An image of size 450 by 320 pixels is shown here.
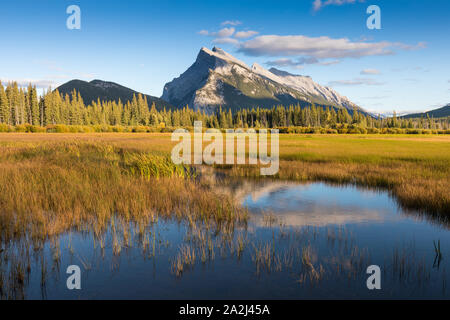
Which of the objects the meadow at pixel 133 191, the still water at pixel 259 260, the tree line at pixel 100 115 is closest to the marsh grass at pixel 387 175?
the meadow at pixel 133 191

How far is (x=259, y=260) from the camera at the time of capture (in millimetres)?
7910

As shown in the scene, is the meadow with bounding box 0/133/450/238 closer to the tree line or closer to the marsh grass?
the marsh grass

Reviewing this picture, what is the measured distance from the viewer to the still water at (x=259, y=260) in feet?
21.5

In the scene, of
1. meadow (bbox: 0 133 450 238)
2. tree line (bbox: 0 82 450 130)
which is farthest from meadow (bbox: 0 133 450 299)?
tree line (bbox: 0 82 450 130)

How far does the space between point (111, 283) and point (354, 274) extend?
236 inches

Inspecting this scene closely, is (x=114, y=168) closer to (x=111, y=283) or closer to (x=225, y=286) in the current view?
(x=111, y=283)

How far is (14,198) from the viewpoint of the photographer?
12133 millimetres

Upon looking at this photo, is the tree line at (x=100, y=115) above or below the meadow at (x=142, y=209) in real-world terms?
above

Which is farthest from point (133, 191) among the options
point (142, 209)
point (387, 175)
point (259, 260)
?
point (387, 175)

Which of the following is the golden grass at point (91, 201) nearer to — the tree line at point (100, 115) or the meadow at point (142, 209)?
the meadow at point (142, 209)

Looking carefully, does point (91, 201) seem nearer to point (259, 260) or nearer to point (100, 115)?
point (259, 260)
